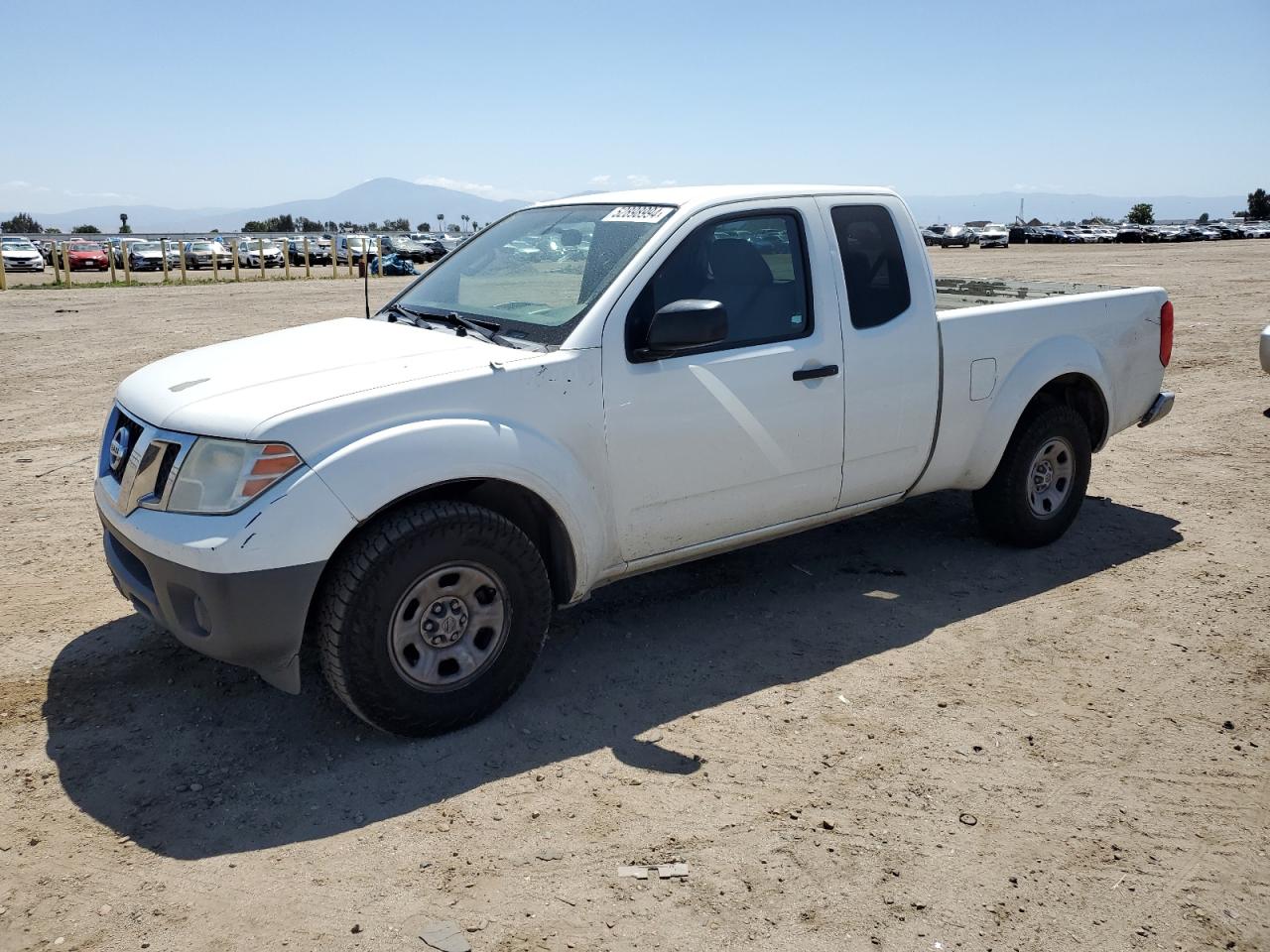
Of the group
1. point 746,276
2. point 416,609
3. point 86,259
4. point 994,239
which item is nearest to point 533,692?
point 416,609

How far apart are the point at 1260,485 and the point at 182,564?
6709 millimetres

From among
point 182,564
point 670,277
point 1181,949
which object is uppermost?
point 670,277

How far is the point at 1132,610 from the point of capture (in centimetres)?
500

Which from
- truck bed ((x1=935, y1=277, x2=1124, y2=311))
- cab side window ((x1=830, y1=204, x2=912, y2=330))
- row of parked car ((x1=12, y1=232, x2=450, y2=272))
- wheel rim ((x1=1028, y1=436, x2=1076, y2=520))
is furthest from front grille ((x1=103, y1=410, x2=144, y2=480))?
row of parked car ((x1=12, y1=232, x2=450, y2=272))

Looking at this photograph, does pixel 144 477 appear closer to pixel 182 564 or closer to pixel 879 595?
pixel 182 564

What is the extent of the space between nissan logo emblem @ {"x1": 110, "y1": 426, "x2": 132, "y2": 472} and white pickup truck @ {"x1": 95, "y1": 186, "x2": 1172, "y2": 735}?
0.10 feet

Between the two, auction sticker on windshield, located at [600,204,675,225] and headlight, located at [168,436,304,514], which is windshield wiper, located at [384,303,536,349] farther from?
headlight, located at [168,436,304,514]

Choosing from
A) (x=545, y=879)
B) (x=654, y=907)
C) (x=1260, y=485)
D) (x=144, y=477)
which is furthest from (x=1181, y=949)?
(x=1260, y=485)

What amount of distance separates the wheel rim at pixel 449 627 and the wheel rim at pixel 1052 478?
3281mm

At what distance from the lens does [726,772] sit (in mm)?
3609

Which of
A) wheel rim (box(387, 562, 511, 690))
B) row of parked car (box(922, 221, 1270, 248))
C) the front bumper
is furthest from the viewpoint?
row of parked car (box(922, 221, 1270, 248))

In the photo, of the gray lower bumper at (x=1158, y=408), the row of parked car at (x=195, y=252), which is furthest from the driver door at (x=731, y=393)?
the row of parked car at (x=195, y=252)

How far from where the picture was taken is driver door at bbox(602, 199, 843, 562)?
4027 mm

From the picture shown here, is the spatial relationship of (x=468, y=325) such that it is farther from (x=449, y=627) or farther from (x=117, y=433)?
(x=117, y=433)
